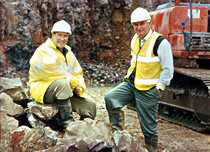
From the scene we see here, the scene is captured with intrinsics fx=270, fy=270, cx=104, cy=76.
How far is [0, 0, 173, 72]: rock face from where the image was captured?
10.7 m

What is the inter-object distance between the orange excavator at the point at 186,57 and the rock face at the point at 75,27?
645 centimetres

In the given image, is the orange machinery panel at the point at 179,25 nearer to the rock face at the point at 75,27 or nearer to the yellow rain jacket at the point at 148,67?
the yellow rain jacket at the point at 148,67

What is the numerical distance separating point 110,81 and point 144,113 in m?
8.47

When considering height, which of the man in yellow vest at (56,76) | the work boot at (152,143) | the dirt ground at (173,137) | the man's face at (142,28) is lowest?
the dirt ground at (173,137)

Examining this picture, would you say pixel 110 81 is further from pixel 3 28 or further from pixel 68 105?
pixel 68 105

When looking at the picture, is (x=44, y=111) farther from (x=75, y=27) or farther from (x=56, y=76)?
(x=75, y=27)

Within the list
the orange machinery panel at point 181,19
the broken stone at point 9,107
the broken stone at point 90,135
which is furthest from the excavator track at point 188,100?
the broken stone at point 9,107

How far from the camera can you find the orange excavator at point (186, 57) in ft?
18.8

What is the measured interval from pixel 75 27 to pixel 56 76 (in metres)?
10.2

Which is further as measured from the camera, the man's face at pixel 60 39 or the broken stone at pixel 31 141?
the man's face at pixel 60 39

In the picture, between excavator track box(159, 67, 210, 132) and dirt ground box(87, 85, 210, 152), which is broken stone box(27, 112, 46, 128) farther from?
excavator track box(159, 67, 210, 132)

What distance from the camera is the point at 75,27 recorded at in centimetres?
1414

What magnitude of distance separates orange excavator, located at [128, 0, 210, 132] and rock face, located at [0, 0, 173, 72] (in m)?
6.45

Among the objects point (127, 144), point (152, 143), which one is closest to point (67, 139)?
point (127, 144)
